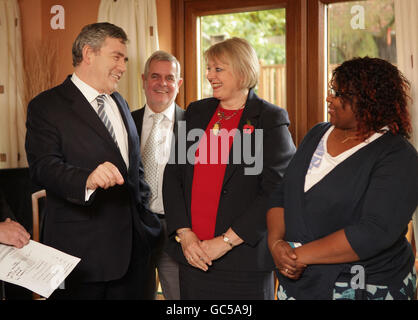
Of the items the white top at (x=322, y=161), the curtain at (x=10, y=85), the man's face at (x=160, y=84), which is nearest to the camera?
the white top at (x=322, y=161)

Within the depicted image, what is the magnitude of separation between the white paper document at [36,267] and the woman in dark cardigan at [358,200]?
76 cm

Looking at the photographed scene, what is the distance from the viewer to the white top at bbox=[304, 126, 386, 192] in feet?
5.10

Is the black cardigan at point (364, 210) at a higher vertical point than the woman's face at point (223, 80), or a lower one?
lower

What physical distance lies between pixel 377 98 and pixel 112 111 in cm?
117

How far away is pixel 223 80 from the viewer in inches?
80.1

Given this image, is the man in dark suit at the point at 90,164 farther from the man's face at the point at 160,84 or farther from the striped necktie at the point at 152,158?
the man's face at the point at 160,84

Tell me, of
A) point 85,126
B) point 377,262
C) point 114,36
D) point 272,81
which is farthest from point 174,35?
point 377,262

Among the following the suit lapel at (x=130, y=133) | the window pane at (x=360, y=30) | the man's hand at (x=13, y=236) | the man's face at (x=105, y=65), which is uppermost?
the window pane at (x=360, y=30)

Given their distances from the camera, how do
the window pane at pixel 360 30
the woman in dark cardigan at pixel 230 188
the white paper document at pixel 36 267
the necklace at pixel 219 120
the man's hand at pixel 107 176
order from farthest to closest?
the window pane at pixel 360 30, the necklace at pixel 219 120, the woman in dark cardigan at pixel 230 188, the man's hand at pixel 107 176, the white paper document at pixel 36 267

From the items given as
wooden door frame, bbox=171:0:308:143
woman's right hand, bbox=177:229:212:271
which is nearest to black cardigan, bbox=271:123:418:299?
woman's right hand, bbox=177:229:212:271

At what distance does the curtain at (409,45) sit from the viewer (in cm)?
270

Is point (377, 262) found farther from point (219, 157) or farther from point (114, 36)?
point (114, 36)

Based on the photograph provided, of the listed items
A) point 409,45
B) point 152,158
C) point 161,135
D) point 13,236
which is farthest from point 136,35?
point 13,236

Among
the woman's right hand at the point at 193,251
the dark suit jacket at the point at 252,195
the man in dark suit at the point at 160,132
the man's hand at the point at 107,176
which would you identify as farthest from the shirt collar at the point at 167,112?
the man's hand at the point at 107,176
